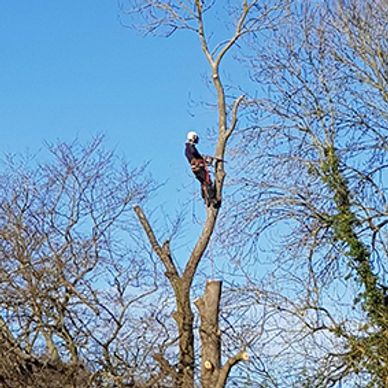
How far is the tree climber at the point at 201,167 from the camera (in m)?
11.1

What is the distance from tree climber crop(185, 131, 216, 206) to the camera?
11062mm

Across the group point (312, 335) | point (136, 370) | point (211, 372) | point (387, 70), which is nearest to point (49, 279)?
point (136, 370)

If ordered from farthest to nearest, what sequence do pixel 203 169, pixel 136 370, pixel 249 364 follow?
pixel 203 169 < pixel 249 364 < pixel 136 370

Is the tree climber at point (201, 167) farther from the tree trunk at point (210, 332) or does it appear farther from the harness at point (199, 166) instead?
the tree trunk at point (210, 332)

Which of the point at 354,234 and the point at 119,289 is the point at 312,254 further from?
the point at 119,289

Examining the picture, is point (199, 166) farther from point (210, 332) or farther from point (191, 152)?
point (210, 332)

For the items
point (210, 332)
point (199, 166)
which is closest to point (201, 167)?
point (199, 166)

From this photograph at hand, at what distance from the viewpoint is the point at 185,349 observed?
10039 mm

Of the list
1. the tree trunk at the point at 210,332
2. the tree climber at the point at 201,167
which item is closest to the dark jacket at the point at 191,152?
the tree climber at the point at 201,167

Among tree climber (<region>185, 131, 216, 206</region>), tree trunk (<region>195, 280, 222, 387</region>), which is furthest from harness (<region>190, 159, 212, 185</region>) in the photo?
tree trunk (<region>195, 280, 222, 387</region>)

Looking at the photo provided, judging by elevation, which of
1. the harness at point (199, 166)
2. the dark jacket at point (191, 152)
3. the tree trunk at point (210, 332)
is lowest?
the tree trunk at point (210, 332)

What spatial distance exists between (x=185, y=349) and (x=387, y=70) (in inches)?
197

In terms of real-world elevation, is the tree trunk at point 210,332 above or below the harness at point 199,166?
below

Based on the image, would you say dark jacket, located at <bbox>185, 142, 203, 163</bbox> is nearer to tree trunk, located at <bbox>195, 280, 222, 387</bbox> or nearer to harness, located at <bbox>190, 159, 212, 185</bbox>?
harness, located at <bbox>190, 159, 212, 185</bbox>
